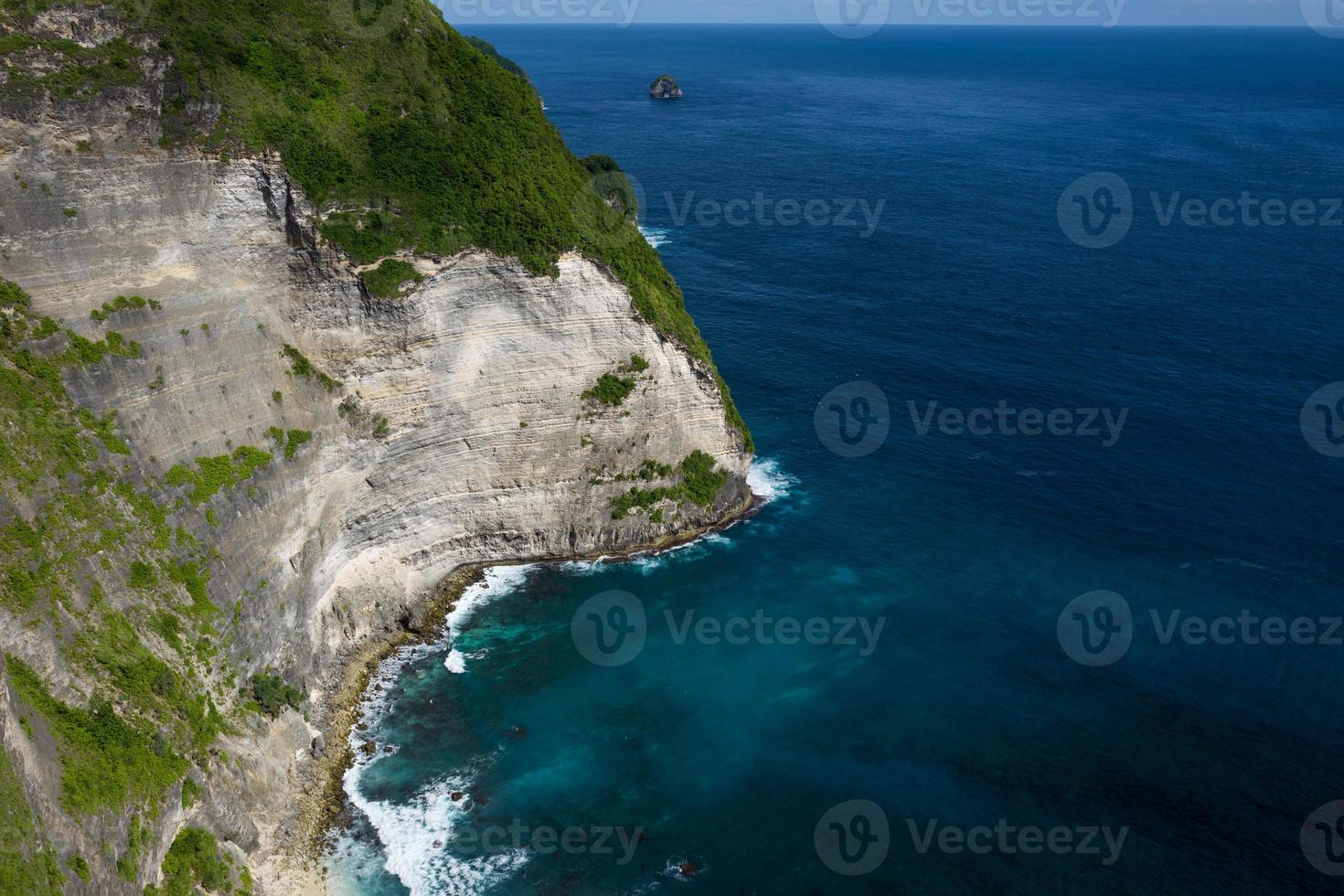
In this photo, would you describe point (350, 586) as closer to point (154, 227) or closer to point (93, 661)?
point (93, 661)

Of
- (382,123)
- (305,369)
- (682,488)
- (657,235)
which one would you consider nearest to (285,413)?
(305,369)

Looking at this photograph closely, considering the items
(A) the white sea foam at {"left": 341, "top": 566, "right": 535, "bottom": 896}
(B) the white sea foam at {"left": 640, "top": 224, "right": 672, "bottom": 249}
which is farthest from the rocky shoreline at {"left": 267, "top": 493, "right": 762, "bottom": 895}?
(B) the white sea foam at {"left": 640, "top": 224, "right": 672, "bottom": 249}

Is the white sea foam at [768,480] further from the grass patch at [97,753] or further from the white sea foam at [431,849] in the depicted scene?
the grass patch at [97,753]

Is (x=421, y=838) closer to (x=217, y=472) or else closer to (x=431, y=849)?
(x=431, y=849)

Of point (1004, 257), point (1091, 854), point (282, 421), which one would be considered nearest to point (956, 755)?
point (1091, 854)

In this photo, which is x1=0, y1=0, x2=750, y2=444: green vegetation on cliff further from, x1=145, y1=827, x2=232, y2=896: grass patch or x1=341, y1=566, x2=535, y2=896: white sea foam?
x1=145, y1=827, x2=232, y2=896: grass patch

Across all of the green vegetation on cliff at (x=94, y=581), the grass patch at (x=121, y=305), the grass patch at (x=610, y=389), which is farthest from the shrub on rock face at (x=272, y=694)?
the grass patch at (x=610, y=389)
